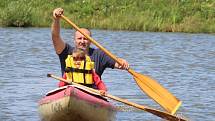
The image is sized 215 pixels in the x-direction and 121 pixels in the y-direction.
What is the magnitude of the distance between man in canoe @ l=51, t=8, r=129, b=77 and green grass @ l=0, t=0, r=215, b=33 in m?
23.9

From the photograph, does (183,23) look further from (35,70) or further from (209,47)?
(35,70)

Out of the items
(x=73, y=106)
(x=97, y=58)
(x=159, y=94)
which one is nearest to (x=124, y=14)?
(x=159, y=94)

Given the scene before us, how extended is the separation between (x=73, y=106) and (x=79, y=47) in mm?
697

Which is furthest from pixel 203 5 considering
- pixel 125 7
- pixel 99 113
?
pixel 99 113

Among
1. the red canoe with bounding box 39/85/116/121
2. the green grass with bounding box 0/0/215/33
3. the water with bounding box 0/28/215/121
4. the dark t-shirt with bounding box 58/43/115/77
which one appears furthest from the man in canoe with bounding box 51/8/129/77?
the green grass with bounding box 0/0/215/33

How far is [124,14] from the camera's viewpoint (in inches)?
1366

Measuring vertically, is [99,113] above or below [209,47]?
above

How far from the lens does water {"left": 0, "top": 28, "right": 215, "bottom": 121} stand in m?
11.8

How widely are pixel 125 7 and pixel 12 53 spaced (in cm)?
1791

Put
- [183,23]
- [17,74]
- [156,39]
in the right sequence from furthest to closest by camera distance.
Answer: [183,23] < [156,39] < [17,74]

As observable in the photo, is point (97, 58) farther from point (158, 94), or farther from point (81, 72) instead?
point (158, 94)

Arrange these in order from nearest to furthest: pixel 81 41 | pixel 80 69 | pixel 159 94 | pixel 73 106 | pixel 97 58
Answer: pixel 73 106
pixel 81 41
pixel 80 69
pixel 97 58
pixel 159 94

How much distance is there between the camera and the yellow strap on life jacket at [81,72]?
8.05 m

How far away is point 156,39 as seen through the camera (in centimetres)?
2744
